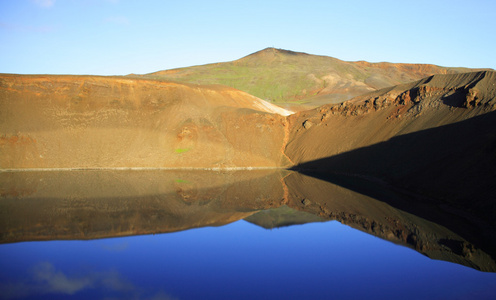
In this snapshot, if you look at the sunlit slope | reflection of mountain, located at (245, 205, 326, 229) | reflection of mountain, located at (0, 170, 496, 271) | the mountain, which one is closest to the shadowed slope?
the mountain

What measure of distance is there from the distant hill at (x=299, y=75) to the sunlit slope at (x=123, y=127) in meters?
44.9

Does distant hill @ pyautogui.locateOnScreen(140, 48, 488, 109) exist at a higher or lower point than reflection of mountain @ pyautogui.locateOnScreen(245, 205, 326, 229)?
higher

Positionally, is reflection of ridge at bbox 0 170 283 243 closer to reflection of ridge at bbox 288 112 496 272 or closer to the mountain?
reflection of ridge at bbox 288 112 496 272

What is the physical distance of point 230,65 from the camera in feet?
434

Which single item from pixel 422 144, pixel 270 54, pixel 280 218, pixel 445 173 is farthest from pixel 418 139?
pixel 270 54

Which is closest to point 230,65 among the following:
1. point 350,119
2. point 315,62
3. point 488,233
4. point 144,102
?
point 315,62

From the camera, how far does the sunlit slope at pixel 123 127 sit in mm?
44750

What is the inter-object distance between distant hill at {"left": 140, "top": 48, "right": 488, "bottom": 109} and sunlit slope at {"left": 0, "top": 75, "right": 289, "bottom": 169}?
4485 centimetres

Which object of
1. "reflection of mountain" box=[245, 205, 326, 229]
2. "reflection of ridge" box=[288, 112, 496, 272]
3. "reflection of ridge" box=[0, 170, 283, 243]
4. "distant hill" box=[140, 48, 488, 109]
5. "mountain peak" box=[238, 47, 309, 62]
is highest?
"mountain peak" box=[238, 47, 309, 62]

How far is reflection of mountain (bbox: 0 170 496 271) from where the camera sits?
1805 cm

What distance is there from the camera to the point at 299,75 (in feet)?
394

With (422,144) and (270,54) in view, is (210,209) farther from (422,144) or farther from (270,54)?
(270,54)

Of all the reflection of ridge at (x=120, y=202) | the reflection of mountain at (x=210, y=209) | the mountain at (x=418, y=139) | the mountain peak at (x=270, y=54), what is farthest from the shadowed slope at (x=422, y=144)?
the mountain peak at (x=270, y=54)

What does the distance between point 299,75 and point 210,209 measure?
10076cm
